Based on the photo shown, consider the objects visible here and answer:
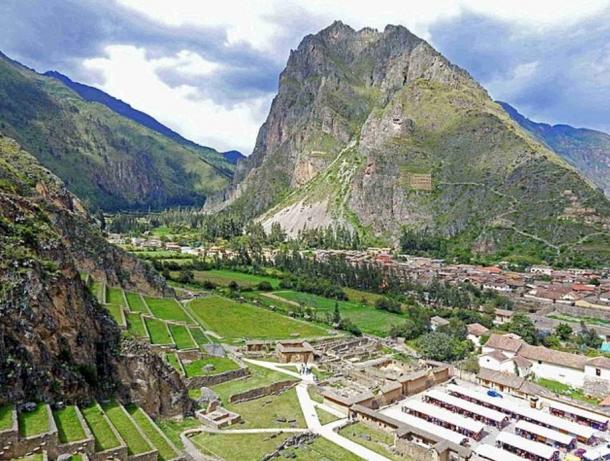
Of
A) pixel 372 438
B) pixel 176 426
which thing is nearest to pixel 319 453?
pixel 372 438

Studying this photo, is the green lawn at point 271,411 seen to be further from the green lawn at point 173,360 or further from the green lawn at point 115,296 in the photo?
the green lawn at point 115,296

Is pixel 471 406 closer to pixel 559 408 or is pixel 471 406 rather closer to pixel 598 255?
pixel 559 408

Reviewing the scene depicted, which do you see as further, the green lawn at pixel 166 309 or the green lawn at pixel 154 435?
the green lawn at pixel 166 309

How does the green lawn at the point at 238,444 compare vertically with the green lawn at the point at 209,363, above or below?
below

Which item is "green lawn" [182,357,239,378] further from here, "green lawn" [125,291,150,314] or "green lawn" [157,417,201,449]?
"green lawn" [125,291,150,314]

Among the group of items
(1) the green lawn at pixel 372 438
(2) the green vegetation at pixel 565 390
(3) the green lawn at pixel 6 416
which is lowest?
(1) the green lawn at pixel 372 438

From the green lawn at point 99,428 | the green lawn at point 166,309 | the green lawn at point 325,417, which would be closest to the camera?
the green lawn at point 99,428

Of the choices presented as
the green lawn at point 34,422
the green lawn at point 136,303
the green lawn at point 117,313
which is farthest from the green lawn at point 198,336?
the green lawn at point 34,422
